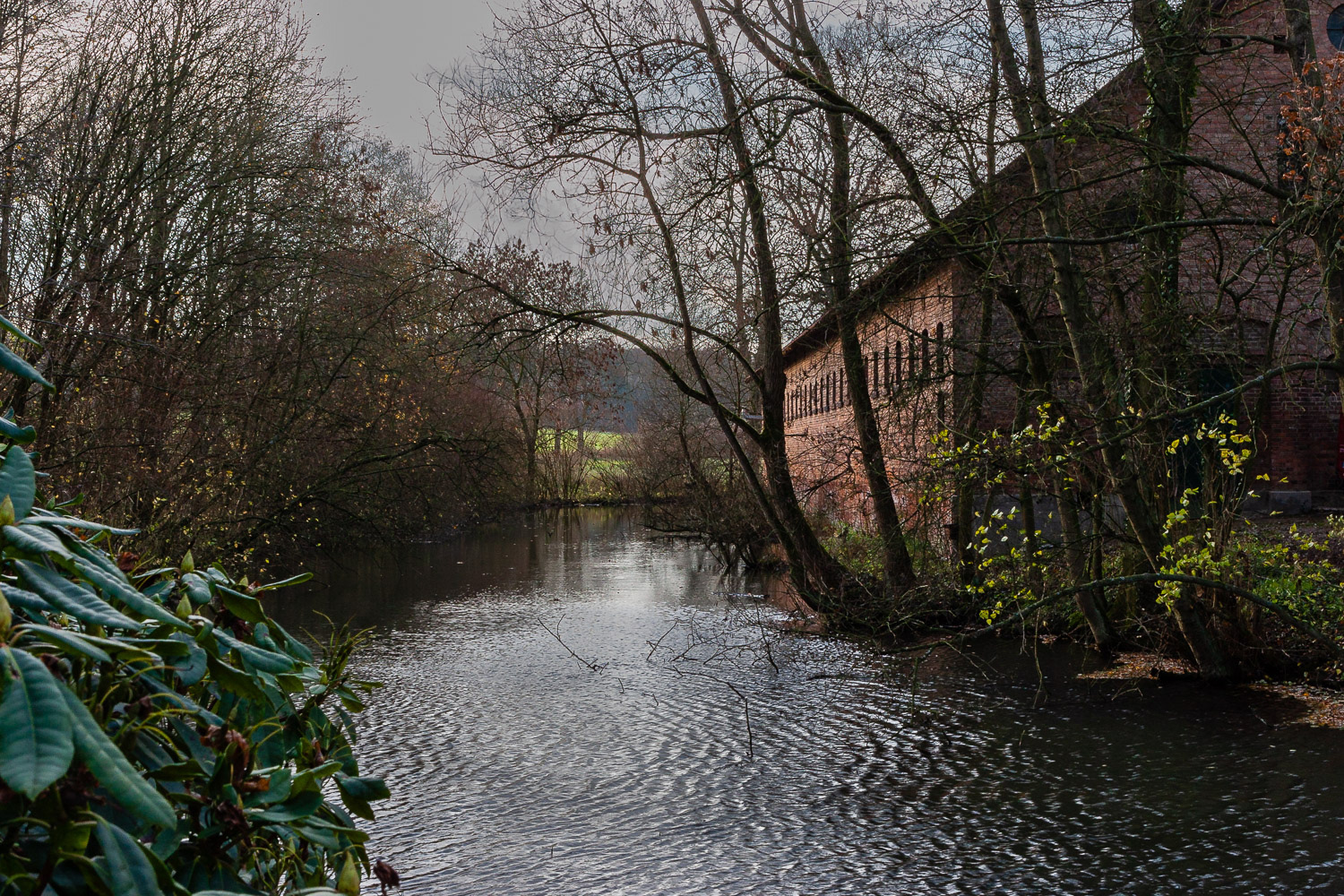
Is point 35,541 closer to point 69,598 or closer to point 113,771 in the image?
point 69,598

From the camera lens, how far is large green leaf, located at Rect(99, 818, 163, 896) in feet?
4.50

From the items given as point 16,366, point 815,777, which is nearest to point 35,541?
point 16,366

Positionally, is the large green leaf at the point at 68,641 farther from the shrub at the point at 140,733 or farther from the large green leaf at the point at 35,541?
the large green leaf at the point at 35,541

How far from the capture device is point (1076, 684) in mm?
10969

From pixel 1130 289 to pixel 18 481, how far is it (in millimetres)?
10979

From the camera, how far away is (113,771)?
1.32m

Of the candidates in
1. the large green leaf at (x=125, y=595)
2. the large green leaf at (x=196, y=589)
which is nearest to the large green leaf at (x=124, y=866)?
the large green leaf at (x=125, y=595)

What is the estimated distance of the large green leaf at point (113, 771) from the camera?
1.31 metres

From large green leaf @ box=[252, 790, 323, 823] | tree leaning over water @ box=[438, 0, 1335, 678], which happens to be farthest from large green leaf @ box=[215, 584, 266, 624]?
tree leaning over water @ box=[438, 0, 1335, 678]

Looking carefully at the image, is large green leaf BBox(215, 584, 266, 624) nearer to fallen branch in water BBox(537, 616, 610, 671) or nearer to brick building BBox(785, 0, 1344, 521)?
brick building BBox(785, 0, 1344, 521)

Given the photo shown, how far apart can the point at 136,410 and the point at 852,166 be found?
8810 mm

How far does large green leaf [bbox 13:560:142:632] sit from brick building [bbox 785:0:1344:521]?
7.45 meters

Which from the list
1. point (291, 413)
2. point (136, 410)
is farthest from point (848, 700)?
point (291, 413)

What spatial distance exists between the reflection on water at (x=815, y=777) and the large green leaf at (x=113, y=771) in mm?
5107
